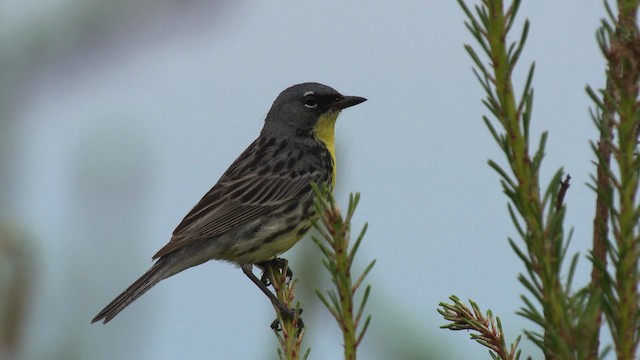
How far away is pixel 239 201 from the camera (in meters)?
6.23

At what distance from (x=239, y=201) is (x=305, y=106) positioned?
112 cm

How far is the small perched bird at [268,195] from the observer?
5.83 meters

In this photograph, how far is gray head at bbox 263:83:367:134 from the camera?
6.85m

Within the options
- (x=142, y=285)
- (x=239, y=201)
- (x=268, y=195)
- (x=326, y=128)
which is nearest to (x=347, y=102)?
(x=326, y=128)

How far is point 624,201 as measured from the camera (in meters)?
1.78

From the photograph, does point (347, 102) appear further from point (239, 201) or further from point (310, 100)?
point (239, 201)

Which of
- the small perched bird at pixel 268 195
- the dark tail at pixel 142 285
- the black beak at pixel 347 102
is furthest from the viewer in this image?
the black beak at pixel 347 102

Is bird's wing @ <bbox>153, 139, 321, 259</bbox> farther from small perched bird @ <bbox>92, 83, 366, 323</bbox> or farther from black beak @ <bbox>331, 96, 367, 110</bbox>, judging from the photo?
black beak @ <bbox>331, 96, 367, 110</bbox>

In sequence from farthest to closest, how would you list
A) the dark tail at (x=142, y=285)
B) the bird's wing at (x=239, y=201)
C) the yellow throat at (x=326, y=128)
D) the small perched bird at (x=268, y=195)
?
the yellow throat at (x=326, y=128) → the bird's wing at (x=239, y=201) → the small perched bird at (x=268, y=195) → the dark tail at (x=142, y=285)

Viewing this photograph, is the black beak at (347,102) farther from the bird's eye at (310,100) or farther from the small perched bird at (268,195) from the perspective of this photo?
the bird's eye at (310,100)

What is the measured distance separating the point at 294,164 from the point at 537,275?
4.70 m

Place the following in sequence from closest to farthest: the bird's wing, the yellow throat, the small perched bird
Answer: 1. the small perched bird
2. the bird's wing
3. the yellow throat

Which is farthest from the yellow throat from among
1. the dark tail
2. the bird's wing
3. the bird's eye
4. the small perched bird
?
the dark tail

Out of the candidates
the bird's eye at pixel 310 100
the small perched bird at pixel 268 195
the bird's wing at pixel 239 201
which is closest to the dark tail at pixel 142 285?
the small perched bird at pixel 268 195
